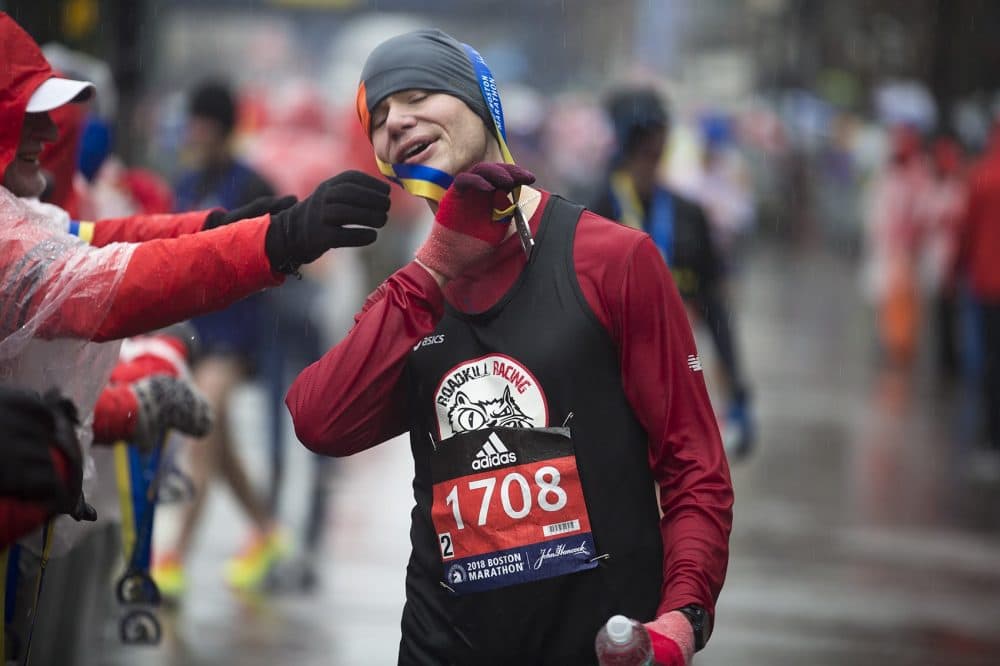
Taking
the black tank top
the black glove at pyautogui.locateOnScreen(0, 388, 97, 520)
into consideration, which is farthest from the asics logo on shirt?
the black glove at pyautogui.locateOnScreen(0, 388, 97, 520)

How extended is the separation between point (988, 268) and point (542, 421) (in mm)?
8957

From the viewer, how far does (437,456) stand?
315 cm

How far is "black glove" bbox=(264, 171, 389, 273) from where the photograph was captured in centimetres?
309

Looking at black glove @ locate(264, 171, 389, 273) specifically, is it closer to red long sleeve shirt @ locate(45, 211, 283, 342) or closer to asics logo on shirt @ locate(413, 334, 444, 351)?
red long sleeve shirt @ locate(45, 211, 283, 342)

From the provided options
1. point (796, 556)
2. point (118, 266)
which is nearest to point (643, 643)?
point (118, 266)

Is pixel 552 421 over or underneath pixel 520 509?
over

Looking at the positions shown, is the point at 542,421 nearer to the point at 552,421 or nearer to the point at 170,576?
the point at 552,421

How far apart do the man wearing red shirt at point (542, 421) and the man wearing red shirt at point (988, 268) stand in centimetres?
870

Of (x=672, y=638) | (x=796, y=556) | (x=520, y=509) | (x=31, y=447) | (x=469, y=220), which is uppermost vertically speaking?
(x=469, y=220)

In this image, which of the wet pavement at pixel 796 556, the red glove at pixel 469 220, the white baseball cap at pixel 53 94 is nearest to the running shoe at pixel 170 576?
the wet pavement at pixel 796 556

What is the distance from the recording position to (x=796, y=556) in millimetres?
8438

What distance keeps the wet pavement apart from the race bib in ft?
11.4

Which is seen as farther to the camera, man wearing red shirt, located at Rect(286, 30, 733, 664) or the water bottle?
man wearing red shirt, located at Rect(286, 30, 733, 664)

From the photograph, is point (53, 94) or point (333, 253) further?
point (333, 253)
